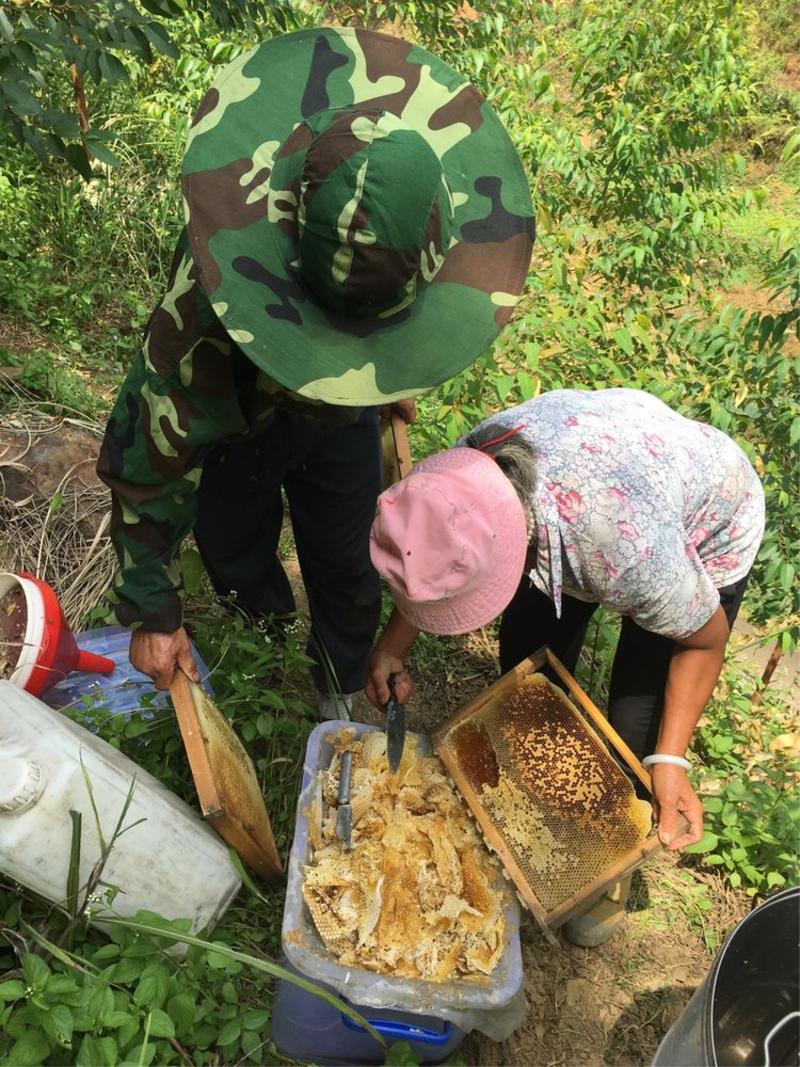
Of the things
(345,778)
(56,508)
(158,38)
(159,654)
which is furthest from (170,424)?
(56,508)

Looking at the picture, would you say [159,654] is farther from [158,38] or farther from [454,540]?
[158,38]

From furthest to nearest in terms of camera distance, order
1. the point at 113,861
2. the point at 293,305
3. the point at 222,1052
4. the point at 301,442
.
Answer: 1. the point at 301,442
2. the point at 222,1052
3. the point at 113,861
4. the point at 293,305

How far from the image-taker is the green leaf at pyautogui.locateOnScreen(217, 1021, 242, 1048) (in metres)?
1.79

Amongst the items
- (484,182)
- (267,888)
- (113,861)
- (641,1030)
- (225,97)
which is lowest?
(641,1030)

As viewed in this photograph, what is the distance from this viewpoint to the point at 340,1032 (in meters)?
1.97

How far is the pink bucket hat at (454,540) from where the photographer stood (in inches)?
58.9

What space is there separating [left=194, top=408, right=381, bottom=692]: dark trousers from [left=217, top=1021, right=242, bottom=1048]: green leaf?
1.21m

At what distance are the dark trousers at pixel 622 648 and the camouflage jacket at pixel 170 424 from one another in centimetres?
101

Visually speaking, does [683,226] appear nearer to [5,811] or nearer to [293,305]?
[293,305]

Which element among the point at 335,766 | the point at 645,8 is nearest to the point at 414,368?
the point at 335,766

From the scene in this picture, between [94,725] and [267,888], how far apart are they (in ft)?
2.48

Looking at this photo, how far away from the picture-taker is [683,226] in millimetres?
4750

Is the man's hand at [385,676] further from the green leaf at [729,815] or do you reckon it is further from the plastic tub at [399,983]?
the green leaf at [729,815]

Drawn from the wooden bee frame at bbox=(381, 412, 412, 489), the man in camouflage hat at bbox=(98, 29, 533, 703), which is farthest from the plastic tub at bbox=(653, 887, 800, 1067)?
the wooden bee frame at bbox=(381, 412, 412, 489)
